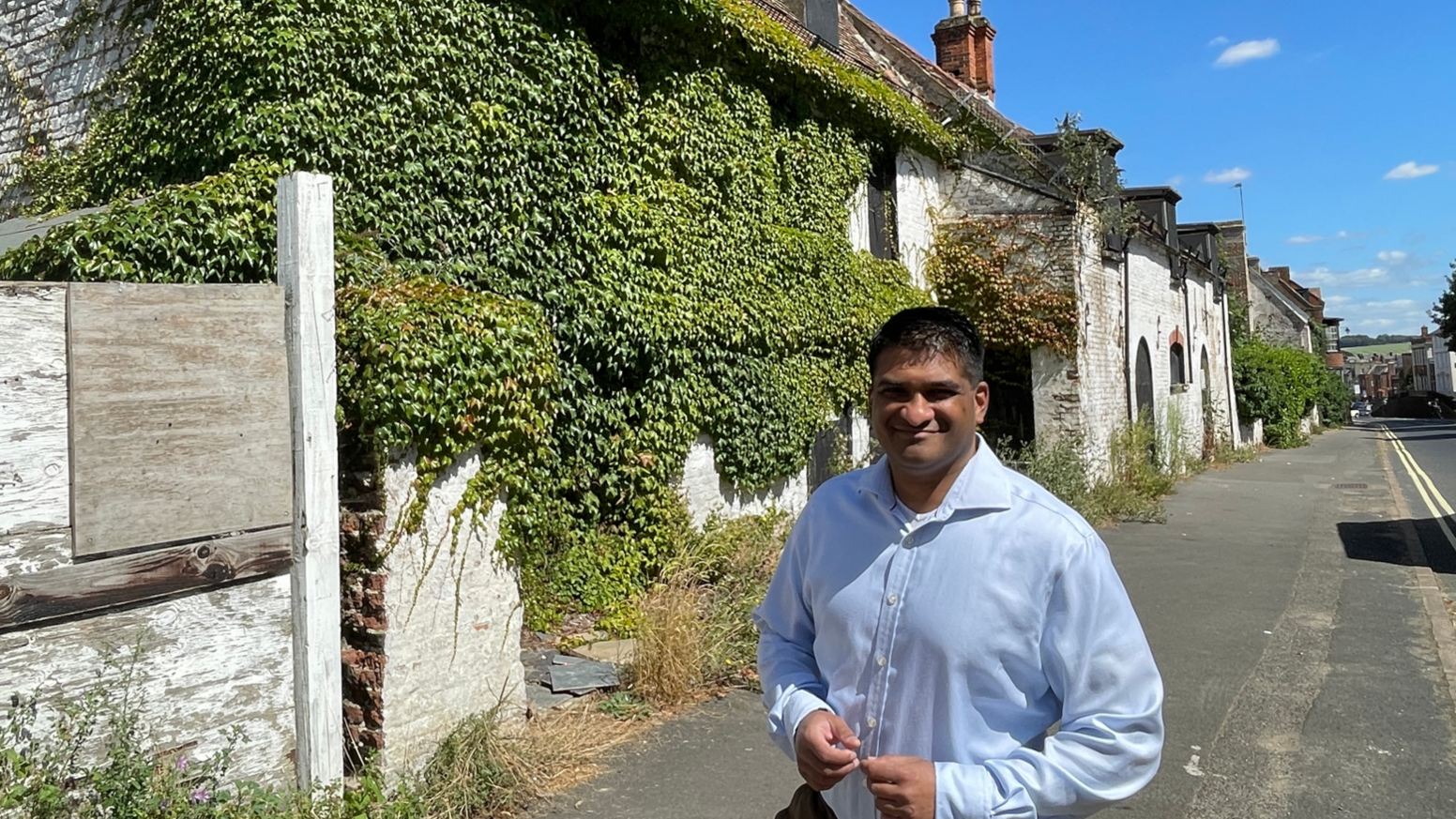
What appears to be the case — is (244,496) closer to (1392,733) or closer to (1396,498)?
(1392,733)

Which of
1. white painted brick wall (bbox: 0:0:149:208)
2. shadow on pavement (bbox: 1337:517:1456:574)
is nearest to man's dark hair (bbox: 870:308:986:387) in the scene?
white painted brick wall (bbox: 0:0:149:208)

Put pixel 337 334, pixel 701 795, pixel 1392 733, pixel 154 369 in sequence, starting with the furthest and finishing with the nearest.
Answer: pixel 1392 733, pixel 701 795, pixel 337 334, pixel 154 369

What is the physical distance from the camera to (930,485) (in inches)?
87.0

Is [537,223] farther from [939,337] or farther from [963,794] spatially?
[963,794]

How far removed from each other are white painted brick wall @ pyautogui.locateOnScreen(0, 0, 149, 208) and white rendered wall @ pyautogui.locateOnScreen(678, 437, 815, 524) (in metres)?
5.29

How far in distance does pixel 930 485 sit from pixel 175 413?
285cm

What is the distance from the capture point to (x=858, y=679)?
7.09 feet

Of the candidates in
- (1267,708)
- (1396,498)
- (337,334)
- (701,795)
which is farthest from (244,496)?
(1396,498)

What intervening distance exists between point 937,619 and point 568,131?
656cm

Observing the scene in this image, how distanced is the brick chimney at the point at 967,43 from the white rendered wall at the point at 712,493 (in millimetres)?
14249

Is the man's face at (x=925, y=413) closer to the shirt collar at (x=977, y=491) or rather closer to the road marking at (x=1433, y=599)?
the shirt collar at (x=977, y=491)

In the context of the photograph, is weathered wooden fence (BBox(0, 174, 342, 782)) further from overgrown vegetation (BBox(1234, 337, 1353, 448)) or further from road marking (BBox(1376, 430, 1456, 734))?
overgrown vegetation (BBox(1234, 337, 1353, 448))

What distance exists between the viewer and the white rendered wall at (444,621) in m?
4.35

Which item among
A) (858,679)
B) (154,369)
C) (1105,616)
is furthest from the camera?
(154,369)
